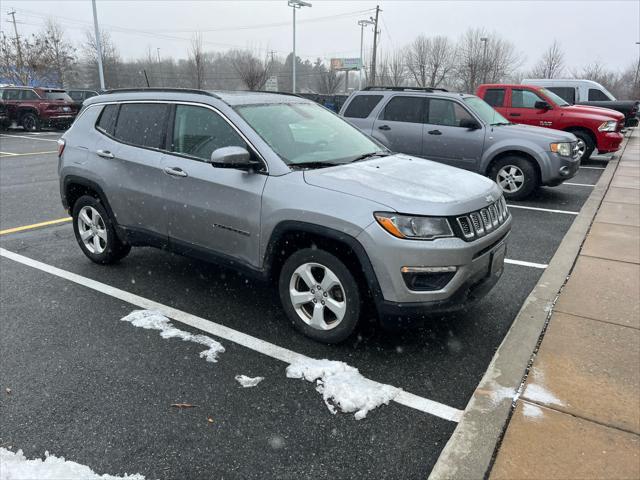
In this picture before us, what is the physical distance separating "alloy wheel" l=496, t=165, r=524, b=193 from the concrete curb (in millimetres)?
3665

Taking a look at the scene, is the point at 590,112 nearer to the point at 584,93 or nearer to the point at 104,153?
the point at 584,93

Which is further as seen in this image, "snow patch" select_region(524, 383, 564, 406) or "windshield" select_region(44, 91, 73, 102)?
"windshield" select_region(44, 91, 73, 102)

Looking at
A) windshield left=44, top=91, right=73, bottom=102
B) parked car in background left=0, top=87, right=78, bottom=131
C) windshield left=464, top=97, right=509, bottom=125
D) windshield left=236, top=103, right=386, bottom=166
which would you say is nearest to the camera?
windshield left=236, top=103, right=386, bottom=166

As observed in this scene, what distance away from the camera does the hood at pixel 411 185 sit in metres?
3.16

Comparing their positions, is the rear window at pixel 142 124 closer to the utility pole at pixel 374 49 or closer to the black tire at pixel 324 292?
the black tire at pixel 324 292

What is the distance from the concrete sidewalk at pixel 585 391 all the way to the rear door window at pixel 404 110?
4.59m

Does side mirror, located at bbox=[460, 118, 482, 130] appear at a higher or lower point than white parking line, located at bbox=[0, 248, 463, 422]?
higher

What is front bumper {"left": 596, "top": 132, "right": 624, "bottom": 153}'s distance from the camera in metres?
12.2

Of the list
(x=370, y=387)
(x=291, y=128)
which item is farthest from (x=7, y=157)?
(x=370, y=387)

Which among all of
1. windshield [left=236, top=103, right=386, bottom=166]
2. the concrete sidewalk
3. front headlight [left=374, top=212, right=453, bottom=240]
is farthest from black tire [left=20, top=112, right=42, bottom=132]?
the concrete sidewalk

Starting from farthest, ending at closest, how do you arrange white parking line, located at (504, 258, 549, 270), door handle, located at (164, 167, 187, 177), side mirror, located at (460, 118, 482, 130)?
side mirror, located at (460, 118, 482, 130) < white parking line, located at (504, 258, 549, 270) < door handle, located at (164, 167, 187, 177)

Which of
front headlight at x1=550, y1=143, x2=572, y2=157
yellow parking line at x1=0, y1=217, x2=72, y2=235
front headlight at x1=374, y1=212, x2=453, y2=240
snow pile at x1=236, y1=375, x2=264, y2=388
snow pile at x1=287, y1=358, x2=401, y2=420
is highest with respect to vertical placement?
front headlight at x1=374, y1=212, x2=453, y2=240

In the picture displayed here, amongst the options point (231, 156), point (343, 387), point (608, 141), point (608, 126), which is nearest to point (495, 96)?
point (608, 126)

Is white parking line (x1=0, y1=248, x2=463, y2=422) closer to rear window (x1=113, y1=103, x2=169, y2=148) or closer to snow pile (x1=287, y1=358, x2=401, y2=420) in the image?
snow pile (x1=287, y1=358, x2=401, y2=420)
